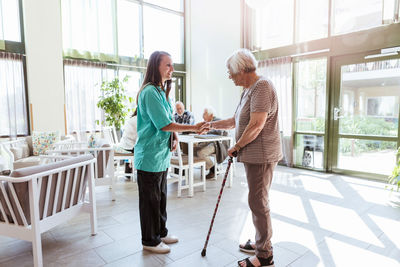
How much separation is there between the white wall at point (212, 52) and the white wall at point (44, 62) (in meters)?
3.14

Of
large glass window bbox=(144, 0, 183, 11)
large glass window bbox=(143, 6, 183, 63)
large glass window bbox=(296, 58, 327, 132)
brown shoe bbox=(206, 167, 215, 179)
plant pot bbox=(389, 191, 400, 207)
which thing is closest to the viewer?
plant pot bbox=(389, 191, 400, 207)

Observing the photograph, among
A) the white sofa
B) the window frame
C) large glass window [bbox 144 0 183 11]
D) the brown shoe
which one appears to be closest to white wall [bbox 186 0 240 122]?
large glass window [bbox 144 0 183 11]

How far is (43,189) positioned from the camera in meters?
1.90

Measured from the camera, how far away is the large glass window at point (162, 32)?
6.37 meters

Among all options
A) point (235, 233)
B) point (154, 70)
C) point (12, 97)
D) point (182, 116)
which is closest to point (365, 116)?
point (182, 116)

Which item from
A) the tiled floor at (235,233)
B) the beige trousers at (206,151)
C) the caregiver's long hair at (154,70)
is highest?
the caregiver's long hair at (154,70)

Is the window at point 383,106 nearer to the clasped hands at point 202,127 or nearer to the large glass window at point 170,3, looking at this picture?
the clasped hands at point 202,127

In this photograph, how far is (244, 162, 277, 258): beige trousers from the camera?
1.75 meters

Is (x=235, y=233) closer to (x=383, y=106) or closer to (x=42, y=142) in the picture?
(x=383, y=106)

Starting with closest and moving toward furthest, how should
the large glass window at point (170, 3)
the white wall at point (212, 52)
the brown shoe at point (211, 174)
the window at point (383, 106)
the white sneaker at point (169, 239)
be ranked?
the white sneaker at point (169, 239) < the window at point (383, 106) < the brown shoe at point (211, 174) < the white wall at point (212, 52) < the large glass window at point (170, 3)

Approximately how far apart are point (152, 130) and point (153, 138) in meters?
0.06

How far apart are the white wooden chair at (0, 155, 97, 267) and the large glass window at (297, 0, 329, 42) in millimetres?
4559

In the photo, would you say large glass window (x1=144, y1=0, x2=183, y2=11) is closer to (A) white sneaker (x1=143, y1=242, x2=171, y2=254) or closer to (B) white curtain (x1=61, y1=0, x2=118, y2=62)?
(B) white curtain (x1=61, y1=0, x2=118, y2=62)

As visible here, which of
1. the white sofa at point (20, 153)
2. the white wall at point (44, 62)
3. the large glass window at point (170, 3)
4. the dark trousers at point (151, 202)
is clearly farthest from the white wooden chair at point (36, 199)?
the large glass window at point (170, 3)
